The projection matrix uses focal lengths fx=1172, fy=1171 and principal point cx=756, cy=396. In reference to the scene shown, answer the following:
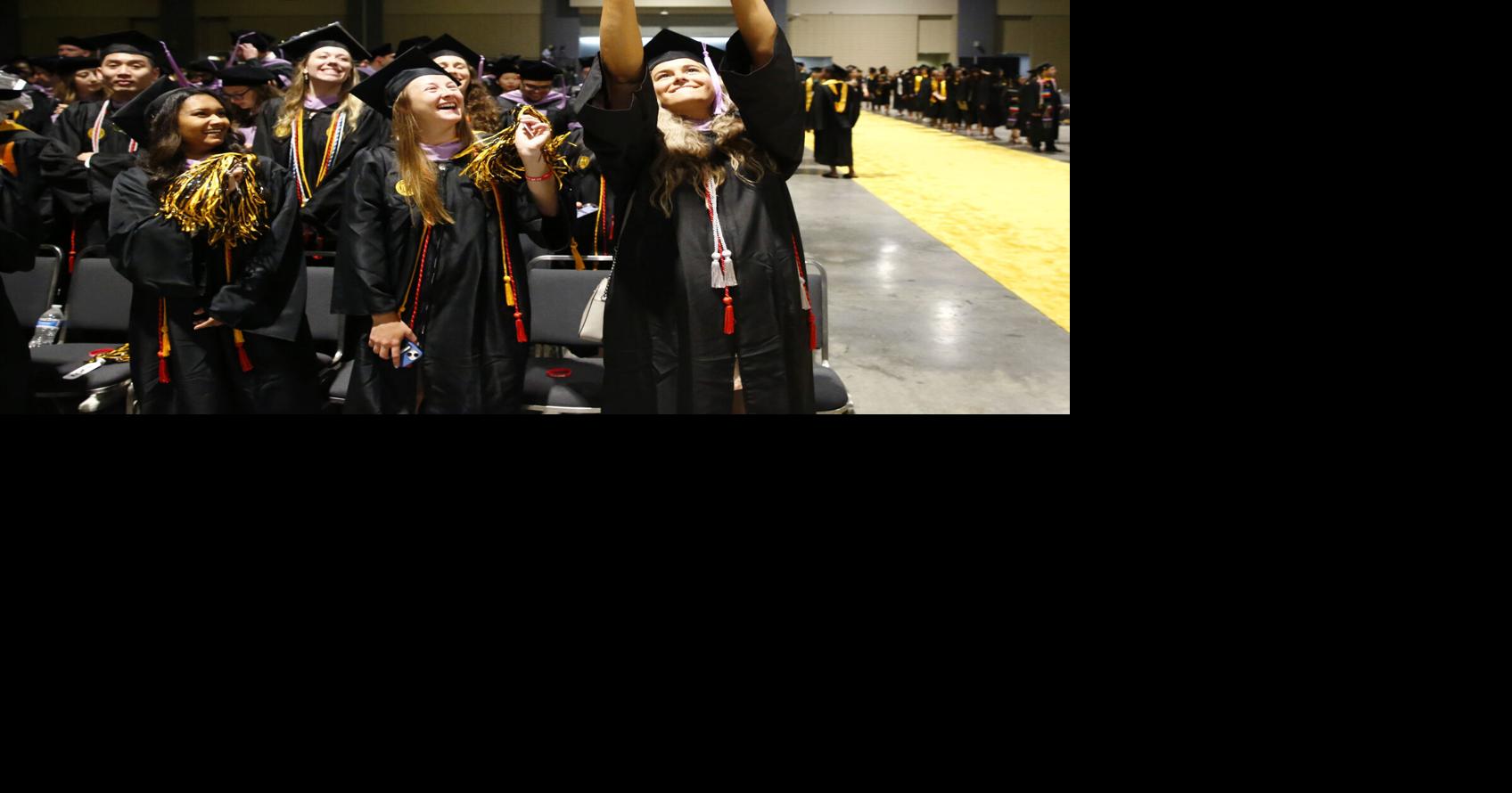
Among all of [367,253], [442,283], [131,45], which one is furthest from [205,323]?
[131,45]

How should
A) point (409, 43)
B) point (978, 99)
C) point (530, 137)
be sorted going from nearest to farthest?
point (530, 137) → point (409, 43) → point (978, 99)

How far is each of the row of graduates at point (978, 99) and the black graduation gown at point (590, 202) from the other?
9116 millimetres

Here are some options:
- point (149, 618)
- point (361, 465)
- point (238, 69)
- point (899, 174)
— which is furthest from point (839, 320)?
point (899, 174)

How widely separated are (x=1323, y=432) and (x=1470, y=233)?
1.54 feet

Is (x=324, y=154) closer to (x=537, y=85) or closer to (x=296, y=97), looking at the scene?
(x=296, y=97)

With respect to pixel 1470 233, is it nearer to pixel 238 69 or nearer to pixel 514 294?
pixel 514 294

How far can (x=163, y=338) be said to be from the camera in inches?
138

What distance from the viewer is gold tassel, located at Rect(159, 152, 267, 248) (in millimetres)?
3367

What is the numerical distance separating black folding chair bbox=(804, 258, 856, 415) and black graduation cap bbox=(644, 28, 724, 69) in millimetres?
627

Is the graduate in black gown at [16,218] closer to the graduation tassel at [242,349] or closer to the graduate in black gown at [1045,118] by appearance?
the graduation tassel at [242,349]

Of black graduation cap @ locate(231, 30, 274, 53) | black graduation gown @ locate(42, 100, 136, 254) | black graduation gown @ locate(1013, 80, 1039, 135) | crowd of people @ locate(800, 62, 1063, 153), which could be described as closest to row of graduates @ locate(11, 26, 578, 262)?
black graduation gown @ locate(42, 100, 136, 254)

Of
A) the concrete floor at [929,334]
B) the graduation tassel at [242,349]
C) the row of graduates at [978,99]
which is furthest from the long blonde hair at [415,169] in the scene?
the row of graduates at [978,99]

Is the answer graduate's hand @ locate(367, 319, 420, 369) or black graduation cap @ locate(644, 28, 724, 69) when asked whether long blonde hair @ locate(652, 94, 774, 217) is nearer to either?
black graduation cap @ locate(644, 28, 724, 69)

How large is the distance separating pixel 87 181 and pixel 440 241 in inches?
91.6
